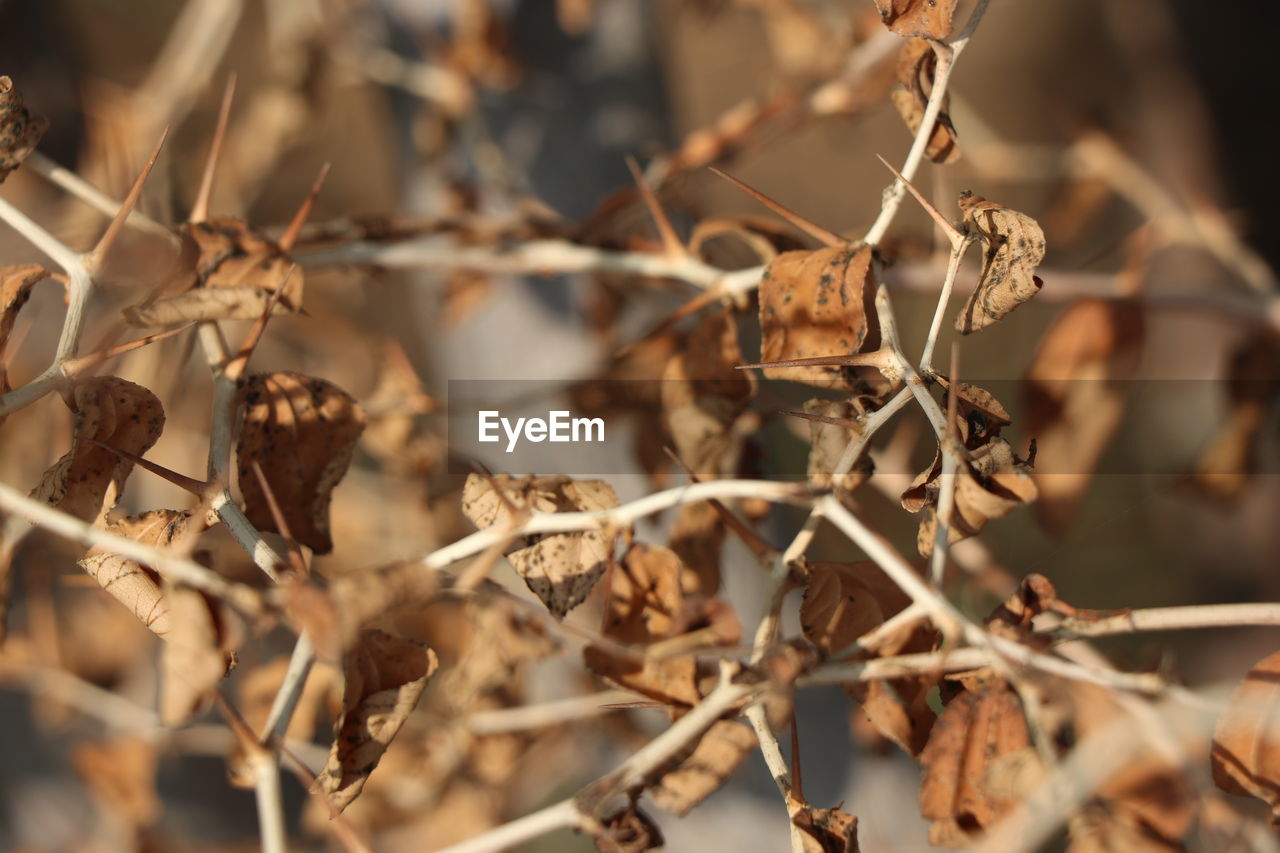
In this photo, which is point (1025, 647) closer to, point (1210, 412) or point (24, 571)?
point (24, 571)

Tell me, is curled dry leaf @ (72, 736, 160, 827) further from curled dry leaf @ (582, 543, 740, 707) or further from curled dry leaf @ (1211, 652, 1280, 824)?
curled dry leaf @ (1211, 652, 1280, 824)

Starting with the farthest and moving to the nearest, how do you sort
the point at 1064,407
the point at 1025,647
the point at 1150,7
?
1. the point at 1150,7
2. the point at 1064,407
3. the point at 1025,647

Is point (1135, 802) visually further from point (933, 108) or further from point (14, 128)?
point (14, 128)

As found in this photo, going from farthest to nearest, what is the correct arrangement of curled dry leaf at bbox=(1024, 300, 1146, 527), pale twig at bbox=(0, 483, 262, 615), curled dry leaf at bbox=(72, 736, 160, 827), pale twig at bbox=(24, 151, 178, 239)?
curled dry leaf at bbox=(72, 736, 160, 827)
curled dry leaf at bbox=(1024, 300, 1146, 527)
pale twig at bbox=(24, 151, 178, 239)
pale twig at bbox=(0, 483, 262, 615)

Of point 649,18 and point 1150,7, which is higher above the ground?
point 1150,7

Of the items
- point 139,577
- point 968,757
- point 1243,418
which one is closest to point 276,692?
point 139,577

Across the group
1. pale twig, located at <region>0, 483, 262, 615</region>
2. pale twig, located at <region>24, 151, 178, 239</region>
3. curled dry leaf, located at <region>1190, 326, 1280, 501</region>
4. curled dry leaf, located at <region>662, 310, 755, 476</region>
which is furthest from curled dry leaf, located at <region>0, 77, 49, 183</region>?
curled dry leaf, located at <region>1190, 326, 1280, 501</region>

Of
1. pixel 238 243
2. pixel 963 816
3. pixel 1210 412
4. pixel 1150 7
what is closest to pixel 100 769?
pixel 238 243
